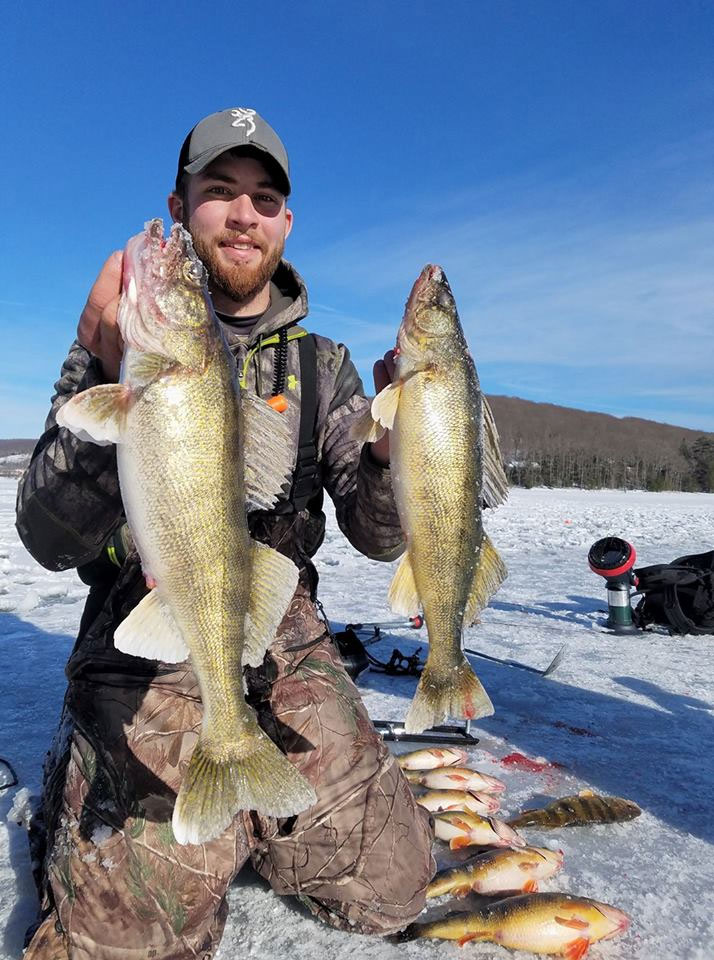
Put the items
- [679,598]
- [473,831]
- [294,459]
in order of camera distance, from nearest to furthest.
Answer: [294,459] < [473,831] < [679,598]

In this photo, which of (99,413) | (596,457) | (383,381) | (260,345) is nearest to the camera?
(99,413)

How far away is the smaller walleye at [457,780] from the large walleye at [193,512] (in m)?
1.75

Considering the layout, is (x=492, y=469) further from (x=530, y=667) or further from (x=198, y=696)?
(x=530, y=667)

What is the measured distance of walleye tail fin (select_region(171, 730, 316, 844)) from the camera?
2.14m

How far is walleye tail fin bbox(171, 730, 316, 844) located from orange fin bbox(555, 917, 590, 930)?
→ 1130 millimetres

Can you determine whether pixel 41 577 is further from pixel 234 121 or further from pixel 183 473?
pixel 183 473

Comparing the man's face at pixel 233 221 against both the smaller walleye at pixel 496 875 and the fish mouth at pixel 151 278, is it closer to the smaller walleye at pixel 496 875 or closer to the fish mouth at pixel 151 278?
the fish mouth at pixel 151 278

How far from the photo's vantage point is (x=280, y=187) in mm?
3693

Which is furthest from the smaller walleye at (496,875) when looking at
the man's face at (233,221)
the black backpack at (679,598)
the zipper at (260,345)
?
the black backpack at (679,598)

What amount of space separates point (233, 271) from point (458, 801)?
2950 millimetres

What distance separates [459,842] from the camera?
3248mm

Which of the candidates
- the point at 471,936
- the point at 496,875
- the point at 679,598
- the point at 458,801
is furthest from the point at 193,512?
the point at 679,598

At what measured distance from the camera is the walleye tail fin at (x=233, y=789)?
2.14m

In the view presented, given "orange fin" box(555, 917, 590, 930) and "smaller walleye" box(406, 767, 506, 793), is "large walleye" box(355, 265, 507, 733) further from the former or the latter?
"smaller walleye" box(406, 767, 506, 793)
